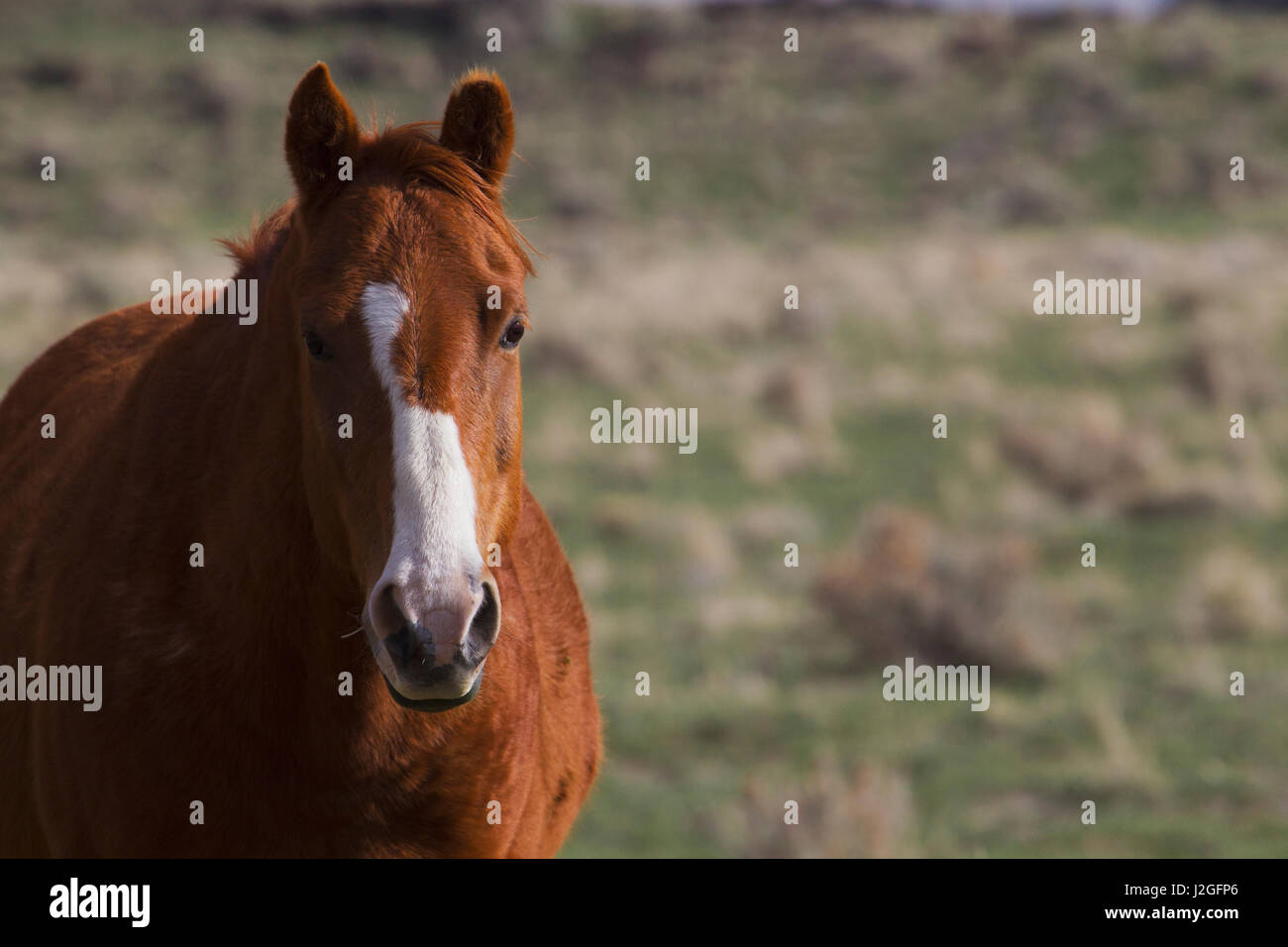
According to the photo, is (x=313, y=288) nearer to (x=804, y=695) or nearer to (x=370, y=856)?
(x=370, y=856)

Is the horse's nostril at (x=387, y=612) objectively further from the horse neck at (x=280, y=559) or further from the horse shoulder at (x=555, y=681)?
the horse shoulder at (x=555, y=681)

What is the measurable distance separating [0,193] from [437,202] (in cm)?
3869

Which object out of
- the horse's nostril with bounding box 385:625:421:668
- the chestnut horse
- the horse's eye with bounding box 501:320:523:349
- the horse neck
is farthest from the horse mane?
the horse's nostril with bounding box 385:625:421:668

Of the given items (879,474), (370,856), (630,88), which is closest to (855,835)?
(370,856)

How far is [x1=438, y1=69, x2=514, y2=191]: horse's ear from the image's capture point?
3.42 metres

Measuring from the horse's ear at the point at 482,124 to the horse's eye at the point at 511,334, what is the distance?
463 mm

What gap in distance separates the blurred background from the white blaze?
339cm

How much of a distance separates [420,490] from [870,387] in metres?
17.9

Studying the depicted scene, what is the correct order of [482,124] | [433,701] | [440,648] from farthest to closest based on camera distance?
[482,124], [433,701], [440,648]

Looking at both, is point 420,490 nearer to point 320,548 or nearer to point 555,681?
point 320,548

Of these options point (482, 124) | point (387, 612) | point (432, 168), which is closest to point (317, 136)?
point (432, 168)

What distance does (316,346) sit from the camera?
3.07 m

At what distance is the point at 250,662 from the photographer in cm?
325

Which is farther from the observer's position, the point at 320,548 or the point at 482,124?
the point at 482,124
